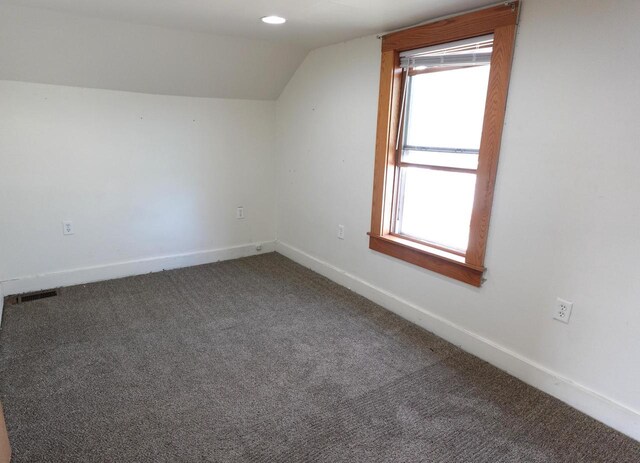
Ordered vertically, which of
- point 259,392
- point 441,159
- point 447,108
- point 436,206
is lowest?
point 259,392

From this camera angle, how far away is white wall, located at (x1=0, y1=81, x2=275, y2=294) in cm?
304

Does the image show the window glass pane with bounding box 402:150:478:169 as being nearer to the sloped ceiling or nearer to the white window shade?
the white window shade

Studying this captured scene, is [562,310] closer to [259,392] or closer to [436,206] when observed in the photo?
[436,206]

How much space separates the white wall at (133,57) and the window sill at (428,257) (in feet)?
6.02

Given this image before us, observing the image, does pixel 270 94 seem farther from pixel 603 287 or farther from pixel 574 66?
pixel 603 287

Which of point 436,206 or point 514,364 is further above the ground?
point 436,206

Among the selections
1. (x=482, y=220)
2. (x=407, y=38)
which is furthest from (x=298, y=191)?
(x=482, y=220)

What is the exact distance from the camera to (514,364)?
7.41ft

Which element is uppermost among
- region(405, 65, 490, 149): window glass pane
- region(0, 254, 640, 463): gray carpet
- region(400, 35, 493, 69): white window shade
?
region(400, 35, 493, 69): white window shade

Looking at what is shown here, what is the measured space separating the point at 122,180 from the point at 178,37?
1.30m

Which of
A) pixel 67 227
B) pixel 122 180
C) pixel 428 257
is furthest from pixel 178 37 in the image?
pixel 428 257

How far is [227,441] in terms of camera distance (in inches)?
68.8

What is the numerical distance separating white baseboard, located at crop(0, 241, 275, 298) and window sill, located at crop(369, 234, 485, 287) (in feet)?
5.46

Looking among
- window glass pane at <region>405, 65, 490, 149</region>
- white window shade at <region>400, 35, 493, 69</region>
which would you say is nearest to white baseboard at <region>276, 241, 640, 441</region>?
window glass pane at <region>405, 65, 490, 149</region>
